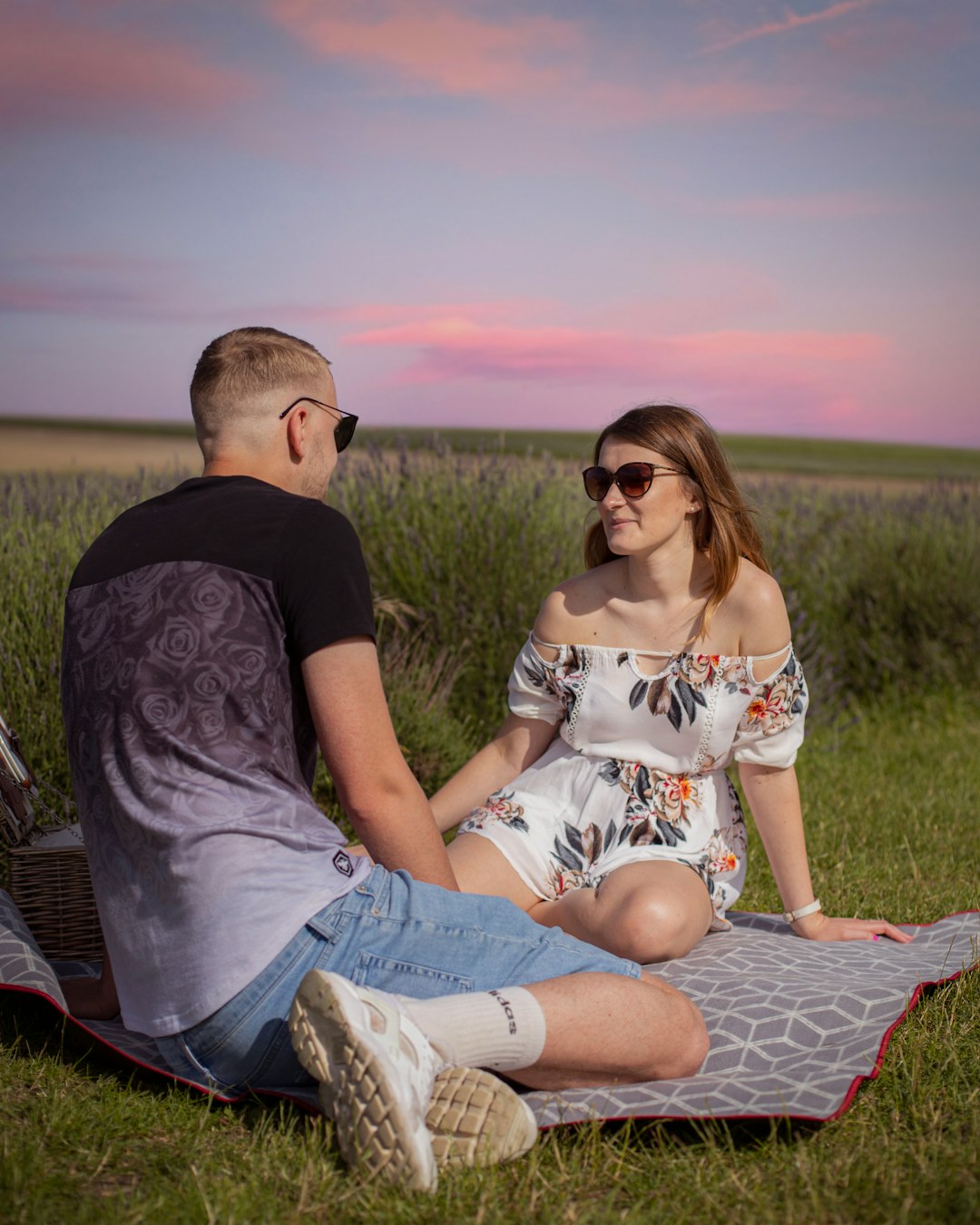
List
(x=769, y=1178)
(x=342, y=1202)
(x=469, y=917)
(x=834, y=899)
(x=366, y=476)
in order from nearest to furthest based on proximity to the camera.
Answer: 1. (x=342, y=1202)
2. (x=769, y=1178)
3. (x=469, y=917)
4. (x=834, y=899)
5. (x=366, y=476)

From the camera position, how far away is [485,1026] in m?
2.06

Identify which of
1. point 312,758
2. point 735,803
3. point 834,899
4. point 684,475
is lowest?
point 834,899

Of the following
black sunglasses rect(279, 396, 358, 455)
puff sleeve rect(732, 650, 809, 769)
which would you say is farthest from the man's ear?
puff sleeve rect(732, 650, 809, 769)

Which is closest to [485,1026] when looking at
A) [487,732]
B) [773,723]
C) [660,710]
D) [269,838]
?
[269,838]

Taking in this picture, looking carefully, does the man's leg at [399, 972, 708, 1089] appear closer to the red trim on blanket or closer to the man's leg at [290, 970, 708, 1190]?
the man's leg at [290, 970, 708, 1190]

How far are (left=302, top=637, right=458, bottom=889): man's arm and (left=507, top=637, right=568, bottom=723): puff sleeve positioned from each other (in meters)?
1.09

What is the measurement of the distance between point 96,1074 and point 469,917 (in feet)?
3.07

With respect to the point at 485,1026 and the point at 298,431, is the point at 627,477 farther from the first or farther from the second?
the point at 485,1026

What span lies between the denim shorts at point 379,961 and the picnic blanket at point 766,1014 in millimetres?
99

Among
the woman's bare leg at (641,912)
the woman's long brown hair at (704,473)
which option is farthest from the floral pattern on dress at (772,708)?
the woman's bare leg at (641,912)

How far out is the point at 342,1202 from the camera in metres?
1.93

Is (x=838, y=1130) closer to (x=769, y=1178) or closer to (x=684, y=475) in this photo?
(x=769, y=1178)

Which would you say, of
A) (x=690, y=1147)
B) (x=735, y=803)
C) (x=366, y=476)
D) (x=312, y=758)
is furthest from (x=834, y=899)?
(x=366, y=476)

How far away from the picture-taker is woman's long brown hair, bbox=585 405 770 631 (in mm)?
3178
